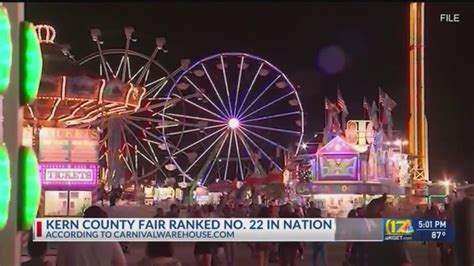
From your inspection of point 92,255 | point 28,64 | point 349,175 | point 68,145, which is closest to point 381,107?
point 349,175

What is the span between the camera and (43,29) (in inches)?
439

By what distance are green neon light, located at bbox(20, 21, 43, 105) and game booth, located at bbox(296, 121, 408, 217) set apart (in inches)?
460

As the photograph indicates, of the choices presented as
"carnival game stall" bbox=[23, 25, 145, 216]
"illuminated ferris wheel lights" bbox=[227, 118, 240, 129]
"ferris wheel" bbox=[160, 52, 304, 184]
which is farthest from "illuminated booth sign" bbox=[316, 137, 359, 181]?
"carnival game stall" bbox=[23, 25, 145, 216]

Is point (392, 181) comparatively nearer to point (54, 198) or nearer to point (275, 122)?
point (275, 122)

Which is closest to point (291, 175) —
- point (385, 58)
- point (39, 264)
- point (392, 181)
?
point (392, 181)

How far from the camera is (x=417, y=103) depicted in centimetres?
→ 2311

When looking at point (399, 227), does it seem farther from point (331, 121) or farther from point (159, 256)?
point (331, 121)

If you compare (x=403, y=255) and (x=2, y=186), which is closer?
(x=2, y=186)

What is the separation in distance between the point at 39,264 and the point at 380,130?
1596 centimetres

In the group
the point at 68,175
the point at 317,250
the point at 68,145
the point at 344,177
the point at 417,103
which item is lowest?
the point at 317,250

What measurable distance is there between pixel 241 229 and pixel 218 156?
7.47m

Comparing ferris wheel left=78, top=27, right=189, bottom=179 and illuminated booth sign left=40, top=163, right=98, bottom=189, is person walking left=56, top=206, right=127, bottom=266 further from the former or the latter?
ferris wheel left=78, top=27, right=189, bottom=179

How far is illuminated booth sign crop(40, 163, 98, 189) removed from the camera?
434 inches

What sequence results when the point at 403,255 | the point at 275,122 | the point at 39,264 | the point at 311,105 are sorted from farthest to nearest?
the point at 311,105, the point at 275,122, the point at 403,255, the point at 39,264
